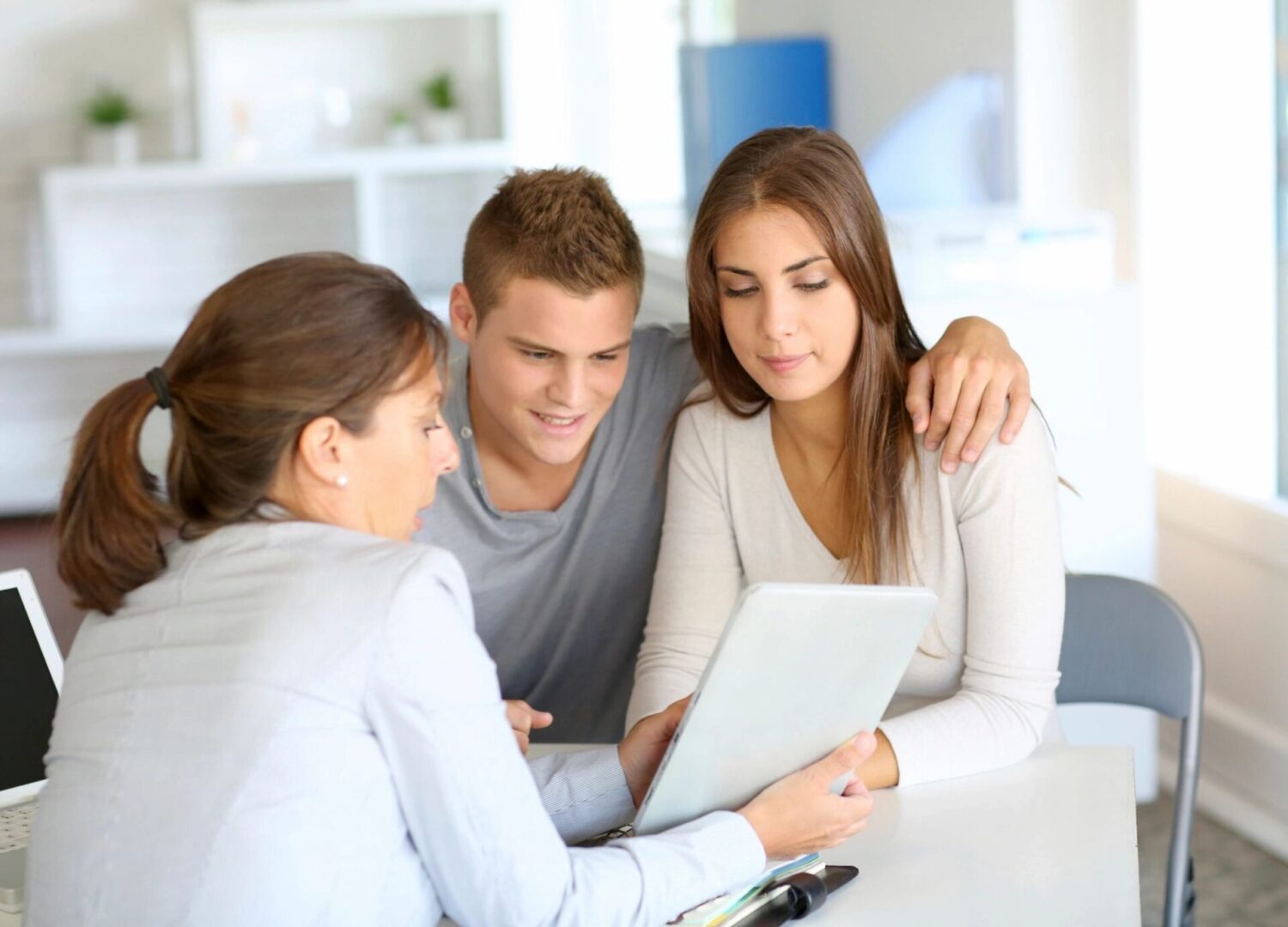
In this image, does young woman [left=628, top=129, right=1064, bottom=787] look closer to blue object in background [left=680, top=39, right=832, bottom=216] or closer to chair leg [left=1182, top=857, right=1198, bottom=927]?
chair leg [left=1182, top=857, right=1198, bottom=927]

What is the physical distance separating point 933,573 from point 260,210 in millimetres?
4737

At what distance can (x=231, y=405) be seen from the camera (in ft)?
3.77

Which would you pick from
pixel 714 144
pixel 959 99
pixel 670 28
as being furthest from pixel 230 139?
pixel 959 99

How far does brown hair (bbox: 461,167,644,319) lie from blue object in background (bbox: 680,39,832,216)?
2.20 meters

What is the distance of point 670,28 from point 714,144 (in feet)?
7.24

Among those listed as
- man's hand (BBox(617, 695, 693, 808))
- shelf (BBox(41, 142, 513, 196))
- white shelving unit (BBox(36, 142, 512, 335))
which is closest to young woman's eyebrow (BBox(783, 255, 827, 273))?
man's hand (BBox(617, 695, 693, 808))

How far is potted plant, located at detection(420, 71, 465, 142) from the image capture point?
18.9 ft

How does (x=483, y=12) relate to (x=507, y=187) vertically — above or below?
above

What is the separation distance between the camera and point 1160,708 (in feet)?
6.45

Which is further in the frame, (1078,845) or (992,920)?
(1078,845)

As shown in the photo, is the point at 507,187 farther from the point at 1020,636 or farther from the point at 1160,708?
the point at 1160,708

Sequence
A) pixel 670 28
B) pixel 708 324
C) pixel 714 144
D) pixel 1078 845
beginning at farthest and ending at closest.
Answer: pixel 670 28 < pixel 714 144 < pixel 708 324 < pixel 1078 845

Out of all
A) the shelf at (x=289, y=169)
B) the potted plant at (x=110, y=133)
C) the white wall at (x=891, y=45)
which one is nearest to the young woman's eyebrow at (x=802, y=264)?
the white wall at (x=891, y=45)

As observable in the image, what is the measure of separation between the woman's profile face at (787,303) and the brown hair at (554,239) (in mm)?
140
